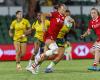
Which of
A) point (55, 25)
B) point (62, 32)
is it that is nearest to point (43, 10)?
point (62, 32)

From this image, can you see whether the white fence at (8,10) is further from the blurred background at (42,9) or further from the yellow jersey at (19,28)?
the yellow jersey at (19,28)

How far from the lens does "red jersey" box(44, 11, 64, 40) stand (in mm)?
18203

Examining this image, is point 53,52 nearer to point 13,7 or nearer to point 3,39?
point 3,39

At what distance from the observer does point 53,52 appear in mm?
17797

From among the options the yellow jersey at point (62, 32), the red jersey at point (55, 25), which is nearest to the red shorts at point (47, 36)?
the red jersey at point (55, 25)

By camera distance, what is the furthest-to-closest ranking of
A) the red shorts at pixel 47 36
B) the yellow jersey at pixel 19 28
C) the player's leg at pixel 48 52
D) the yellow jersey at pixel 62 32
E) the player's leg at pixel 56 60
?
1. the yellow jersey at pixel 19 28
2. the yellow jersey at pixel 62 32
3. the player's leg at pixel 56 60
4. the red shorts at pixel 47 36
5. the player's leg at pixel 48 52

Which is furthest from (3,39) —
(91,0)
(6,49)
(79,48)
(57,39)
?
(57,39)

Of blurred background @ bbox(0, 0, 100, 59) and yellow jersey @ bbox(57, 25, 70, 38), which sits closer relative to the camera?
yellow jersey @ bbox(57, 25, 70, 38)

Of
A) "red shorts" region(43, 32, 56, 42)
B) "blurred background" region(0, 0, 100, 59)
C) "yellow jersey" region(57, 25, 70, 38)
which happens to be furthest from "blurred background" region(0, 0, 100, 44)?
"red shorts" region(43, 32, 56, 42)

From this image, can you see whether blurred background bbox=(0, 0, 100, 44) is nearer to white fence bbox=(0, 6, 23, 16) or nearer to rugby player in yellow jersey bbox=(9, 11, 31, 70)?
white fence bbox=(0, 6, 23, 16)

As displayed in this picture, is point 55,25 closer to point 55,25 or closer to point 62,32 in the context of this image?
point 55,25

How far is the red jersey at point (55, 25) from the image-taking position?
1820 cm

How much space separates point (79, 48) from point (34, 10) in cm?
437

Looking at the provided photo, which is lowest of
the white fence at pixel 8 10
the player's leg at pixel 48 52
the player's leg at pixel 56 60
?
the player's leg at pixel 56 60
